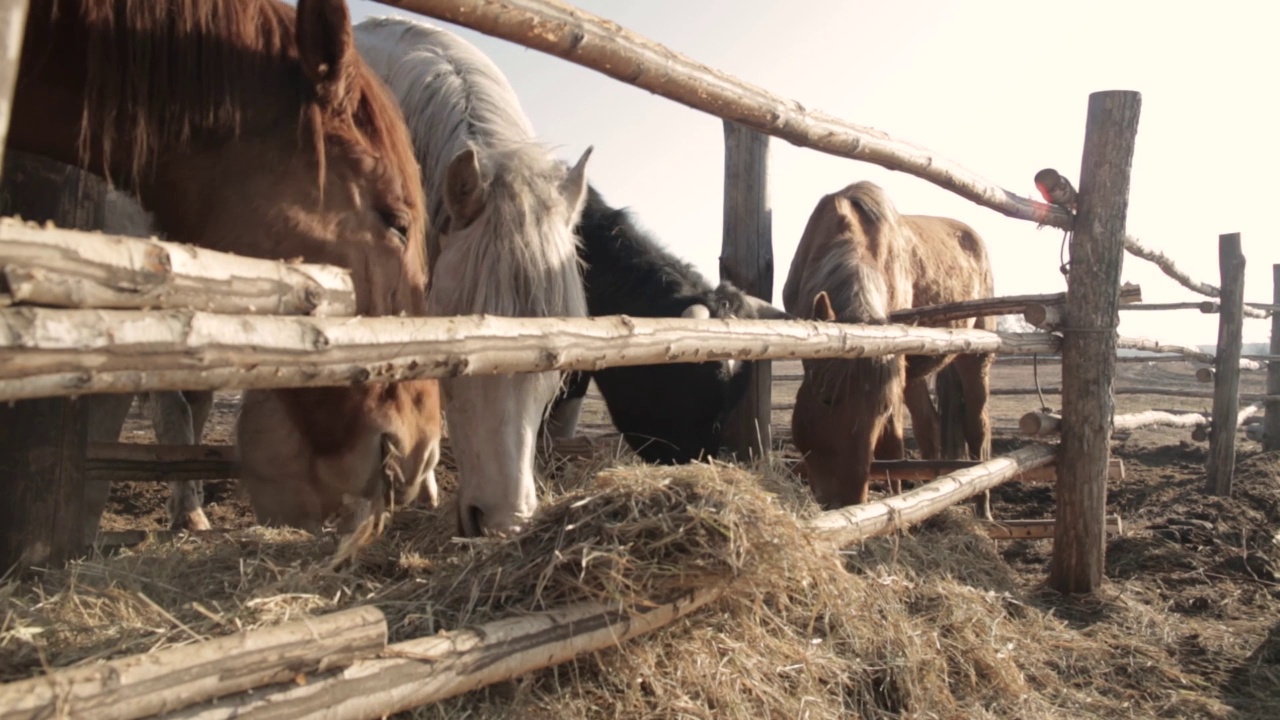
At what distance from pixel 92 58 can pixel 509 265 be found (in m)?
1.16

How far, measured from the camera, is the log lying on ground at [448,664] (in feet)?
4.60

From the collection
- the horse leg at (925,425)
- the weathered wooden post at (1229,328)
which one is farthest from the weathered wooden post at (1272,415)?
the horse leg at (925,425)

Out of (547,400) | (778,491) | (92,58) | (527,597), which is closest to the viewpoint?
(527,597)

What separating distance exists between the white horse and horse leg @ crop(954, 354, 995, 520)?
234 inches

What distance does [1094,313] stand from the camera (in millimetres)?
4012

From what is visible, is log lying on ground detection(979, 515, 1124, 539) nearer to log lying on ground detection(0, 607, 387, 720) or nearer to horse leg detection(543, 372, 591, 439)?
horse leg detection(543, 372, 591, 439)

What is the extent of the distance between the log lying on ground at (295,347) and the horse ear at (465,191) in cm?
94

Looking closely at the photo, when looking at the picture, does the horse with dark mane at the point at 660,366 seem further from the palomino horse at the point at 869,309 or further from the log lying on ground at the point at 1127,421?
the log lying on ground at the point at 1127,421

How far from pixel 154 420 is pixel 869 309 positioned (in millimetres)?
4263

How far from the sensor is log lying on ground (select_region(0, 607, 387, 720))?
3.83 ft

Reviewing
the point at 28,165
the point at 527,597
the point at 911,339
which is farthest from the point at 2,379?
the point at 911,339

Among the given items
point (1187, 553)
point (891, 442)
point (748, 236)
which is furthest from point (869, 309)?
point (1187, 553)

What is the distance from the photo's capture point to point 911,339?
3.33 m

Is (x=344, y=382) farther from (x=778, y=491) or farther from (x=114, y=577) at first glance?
(x=778, y=491)
